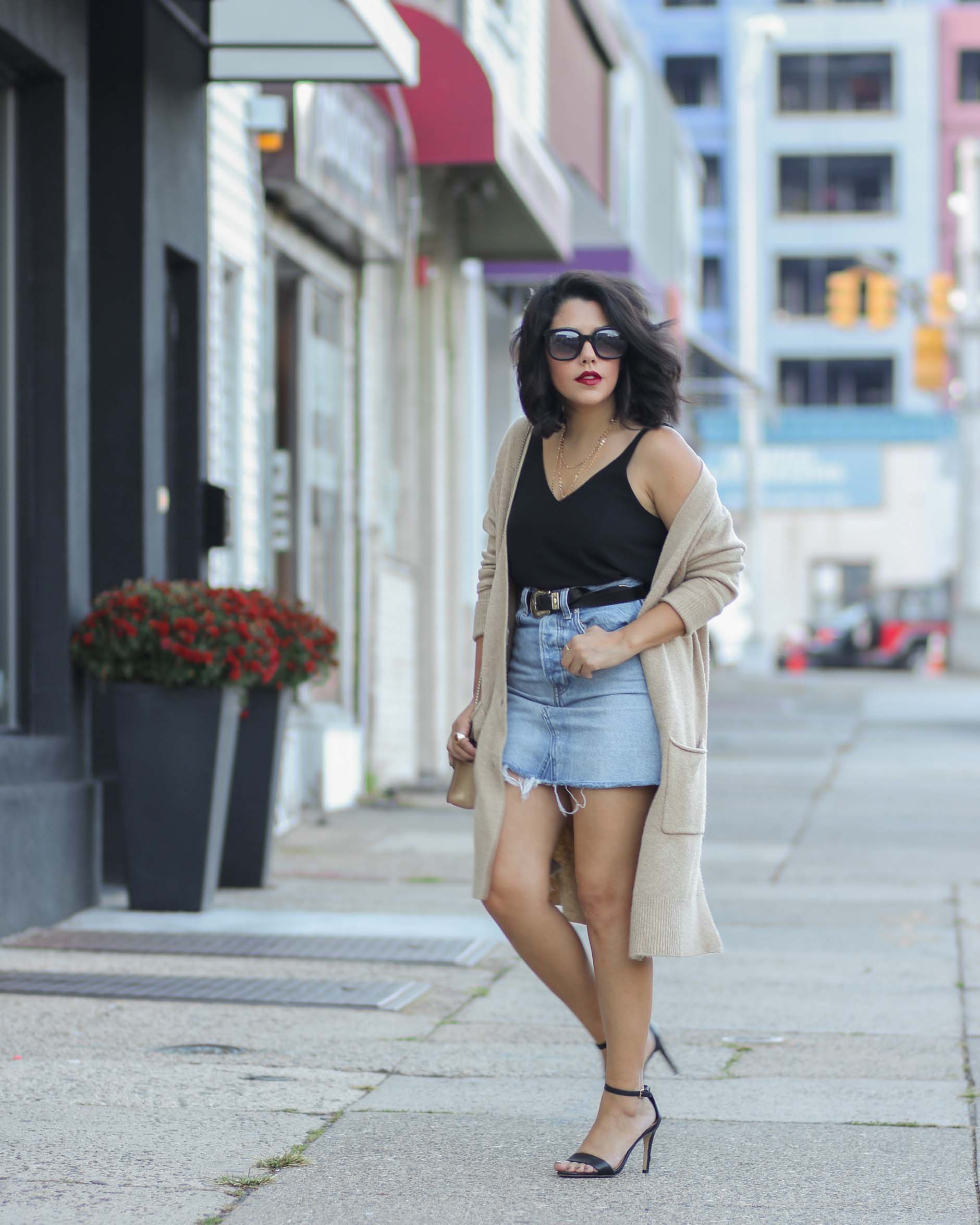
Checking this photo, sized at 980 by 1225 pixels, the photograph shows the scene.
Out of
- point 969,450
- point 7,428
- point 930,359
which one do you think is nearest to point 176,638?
point 7,428

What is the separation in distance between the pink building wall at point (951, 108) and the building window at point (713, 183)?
21.4ft

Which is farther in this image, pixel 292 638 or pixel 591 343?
pixel 292 638

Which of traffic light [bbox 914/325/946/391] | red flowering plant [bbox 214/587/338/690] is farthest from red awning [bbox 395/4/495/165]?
traffic light [bbox 914/325/946/391]

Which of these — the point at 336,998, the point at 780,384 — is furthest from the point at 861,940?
the point at 780,384

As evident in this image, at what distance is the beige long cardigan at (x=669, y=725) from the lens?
415 centimetres

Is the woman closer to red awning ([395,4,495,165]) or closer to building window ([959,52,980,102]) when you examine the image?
red awning ([395,4,495,165])

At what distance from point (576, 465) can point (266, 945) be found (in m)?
3.16

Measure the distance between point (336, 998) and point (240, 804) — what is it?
2289mm

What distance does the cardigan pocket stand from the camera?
4152 millimetres

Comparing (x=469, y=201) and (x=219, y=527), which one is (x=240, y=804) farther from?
(x=469, y=201)

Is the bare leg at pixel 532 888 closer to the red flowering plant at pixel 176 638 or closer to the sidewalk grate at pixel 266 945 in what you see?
the sidewalk grate at pixel 266 945

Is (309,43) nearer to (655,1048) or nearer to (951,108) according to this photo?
(655,1048)

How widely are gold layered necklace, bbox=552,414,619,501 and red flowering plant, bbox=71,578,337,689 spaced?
3.13 meters

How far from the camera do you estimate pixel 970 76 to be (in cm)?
5953
